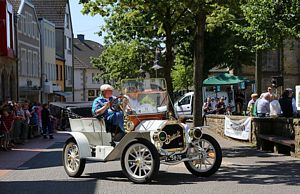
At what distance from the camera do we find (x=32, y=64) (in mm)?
48906

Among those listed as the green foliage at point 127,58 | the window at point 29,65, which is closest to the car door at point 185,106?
the green foliage at point 127,58

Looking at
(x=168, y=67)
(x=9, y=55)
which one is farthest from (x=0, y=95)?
(x=168, y=67)

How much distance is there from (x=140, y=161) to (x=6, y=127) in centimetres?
1045

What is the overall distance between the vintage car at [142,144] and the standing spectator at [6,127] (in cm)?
801

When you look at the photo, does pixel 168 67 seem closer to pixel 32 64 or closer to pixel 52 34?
pixel 32 64

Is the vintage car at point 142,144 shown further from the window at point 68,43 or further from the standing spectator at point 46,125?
the window at point 68,43

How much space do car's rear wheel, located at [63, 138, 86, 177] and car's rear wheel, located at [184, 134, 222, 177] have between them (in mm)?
2226

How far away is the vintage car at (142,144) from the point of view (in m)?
11.6

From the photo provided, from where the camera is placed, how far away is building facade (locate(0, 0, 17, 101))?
101ft

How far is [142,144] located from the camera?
11445 millimetres

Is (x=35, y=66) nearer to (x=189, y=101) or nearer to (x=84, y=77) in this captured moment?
(x=189, y=101)

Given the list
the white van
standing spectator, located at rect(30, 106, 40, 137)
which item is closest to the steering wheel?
standing spectator, located at rect(30, 106, 40, 137)

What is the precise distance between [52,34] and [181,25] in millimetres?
38149

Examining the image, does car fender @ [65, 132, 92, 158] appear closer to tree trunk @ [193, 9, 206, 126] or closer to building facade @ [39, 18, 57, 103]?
tree trunk @ [193, 9, 206, 126]
